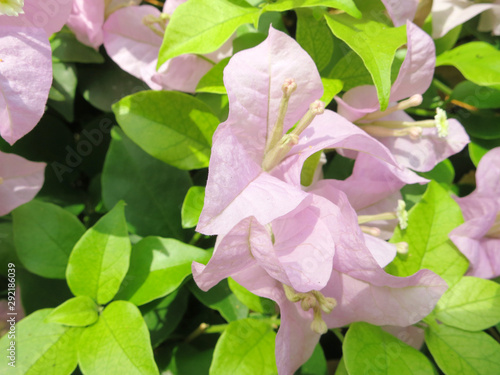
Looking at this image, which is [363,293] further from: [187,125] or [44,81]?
[44,81]

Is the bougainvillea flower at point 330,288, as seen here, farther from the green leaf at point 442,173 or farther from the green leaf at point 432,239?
the green leaf at point 442,173

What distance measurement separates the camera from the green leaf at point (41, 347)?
1.49ft

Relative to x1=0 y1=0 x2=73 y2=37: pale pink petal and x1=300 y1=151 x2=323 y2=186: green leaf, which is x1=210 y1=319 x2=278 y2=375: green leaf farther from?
x1=0 y1=0 x2=73 y2=37: pale pink petal

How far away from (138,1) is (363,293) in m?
0.48

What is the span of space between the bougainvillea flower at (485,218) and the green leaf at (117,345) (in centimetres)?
38

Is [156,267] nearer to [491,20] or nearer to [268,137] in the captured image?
[268,137]

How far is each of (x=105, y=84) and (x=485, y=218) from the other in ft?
1.77

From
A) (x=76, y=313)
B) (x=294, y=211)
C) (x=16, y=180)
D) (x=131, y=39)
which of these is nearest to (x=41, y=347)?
(x=76, y=313)

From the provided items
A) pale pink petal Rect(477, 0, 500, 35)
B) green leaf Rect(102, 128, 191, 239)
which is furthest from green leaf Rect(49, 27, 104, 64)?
pale pink petal Rect(477, 0, 500, 35)

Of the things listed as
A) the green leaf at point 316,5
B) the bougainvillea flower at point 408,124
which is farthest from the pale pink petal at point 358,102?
the green leaf at point 316,5

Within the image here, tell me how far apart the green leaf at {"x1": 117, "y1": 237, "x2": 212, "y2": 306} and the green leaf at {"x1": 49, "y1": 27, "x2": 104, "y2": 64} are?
274mm

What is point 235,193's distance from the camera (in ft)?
1.33

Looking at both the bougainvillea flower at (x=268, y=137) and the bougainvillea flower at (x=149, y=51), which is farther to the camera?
the bougainvillea flower at (x=149, y=51)

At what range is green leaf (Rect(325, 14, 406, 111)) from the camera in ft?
1.47
